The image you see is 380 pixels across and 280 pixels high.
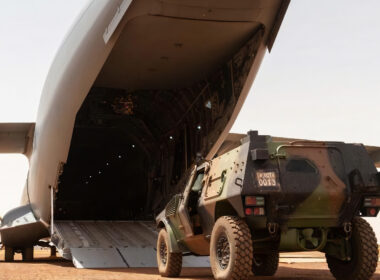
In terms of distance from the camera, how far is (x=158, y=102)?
617 inches

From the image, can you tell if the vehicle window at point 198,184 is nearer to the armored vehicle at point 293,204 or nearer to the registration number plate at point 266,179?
the armored vehicle at point 293,204

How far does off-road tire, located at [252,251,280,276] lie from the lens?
9344 millimetres

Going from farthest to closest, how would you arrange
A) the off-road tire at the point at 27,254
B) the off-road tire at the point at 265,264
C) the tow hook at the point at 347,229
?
1. the off-road tire at the point at 27,254
2. the off-road tire at the point at 265,264
3. the tow hook at the point at 347,229

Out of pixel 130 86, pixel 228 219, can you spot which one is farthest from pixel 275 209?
pixel 130 86

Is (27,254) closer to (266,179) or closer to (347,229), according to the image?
(266,179)

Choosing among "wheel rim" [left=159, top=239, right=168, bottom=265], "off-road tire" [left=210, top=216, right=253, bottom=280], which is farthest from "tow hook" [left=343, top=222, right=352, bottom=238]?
"wheel rim" [left=159, top=239, right=168, bottom=265]

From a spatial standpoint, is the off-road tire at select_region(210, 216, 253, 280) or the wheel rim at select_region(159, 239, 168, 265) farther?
the wheel rim at select_region(159, 239, 168, 265)

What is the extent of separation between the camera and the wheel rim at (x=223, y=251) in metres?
7.06

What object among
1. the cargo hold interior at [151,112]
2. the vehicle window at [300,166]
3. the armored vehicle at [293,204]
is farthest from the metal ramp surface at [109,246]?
the vehicle window at [300,166]

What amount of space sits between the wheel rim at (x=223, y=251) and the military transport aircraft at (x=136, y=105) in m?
2.16

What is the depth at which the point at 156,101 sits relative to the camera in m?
15.7

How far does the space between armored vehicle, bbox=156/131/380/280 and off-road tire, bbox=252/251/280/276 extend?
163cm

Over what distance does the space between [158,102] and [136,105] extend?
0.78m

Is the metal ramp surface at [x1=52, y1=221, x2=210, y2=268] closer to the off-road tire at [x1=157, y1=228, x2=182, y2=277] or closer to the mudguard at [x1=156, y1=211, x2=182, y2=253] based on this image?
the off-road tire at [x1=157, y1=228, x2=182, y2=277]
